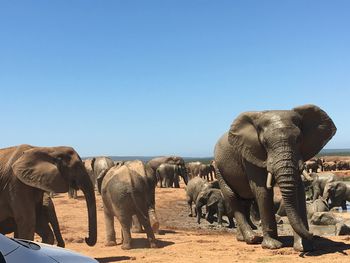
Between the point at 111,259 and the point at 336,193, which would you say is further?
the point at 336,193

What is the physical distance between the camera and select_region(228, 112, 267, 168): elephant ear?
8.87 meters

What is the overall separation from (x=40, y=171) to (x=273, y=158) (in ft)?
13.8

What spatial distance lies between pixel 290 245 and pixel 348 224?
151 inches

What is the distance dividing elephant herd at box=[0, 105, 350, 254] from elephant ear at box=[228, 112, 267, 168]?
0.02 meters

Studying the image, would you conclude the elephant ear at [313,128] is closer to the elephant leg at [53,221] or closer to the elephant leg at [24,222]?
the elephant leg at [53,221]

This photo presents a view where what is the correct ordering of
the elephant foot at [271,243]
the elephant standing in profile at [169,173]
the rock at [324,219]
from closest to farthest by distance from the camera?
the elephant foot at [271,243]
the rock at [324,219]
the elephant standing in profile at [169,173]

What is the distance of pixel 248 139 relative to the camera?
9109 millimetres

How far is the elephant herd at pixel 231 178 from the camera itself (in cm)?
766

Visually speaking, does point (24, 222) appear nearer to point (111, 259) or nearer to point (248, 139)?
point (111, 259)

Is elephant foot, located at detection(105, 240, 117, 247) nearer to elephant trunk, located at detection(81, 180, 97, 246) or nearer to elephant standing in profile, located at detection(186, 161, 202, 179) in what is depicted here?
elephant trunk, located at detection(81, 180, 97, 246)

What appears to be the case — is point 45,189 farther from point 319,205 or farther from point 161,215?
point 319,205

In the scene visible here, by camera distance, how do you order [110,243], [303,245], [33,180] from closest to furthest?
[33,180], [303,245], [110,243]

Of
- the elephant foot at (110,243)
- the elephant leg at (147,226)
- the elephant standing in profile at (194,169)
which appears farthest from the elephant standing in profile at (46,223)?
the elephant standing in profile at (194,169)

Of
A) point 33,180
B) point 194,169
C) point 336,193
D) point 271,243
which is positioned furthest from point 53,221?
point 194,169
